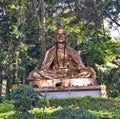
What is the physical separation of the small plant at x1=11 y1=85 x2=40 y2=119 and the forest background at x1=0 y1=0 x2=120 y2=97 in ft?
34.3

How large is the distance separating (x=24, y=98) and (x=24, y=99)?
0.02 m

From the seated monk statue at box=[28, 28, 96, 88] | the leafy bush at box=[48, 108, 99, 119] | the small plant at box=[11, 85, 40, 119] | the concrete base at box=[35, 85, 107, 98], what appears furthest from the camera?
the seated monk statue at box=[28, 28, 96, 88]

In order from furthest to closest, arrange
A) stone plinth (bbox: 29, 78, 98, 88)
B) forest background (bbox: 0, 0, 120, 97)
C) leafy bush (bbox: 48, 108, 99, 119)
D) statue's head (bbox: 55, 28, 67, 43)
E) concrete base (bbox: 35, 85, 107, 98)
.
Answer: forest background (bbox: 0, 0, 120, 97), statue's head (bbox: 55, 28, 67, 43), stone plinth (bbox: 29, 78, 98, 88), concrete base (bbox: 35, 85, 107, 98), leafy bush (bbox: 48, 108, 99, 119)

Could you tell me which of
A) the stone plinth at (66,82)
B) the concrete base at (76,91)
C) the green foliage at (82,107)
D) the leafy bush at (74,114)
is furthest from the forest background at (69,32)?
the leafy bush at (74,114)

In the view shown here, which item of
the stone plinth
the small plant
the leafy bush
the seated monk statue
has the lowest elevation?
the leafy bush

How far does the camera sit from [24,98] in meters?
6.82

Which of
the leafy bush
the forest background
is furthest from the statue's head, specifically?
the leafy bush

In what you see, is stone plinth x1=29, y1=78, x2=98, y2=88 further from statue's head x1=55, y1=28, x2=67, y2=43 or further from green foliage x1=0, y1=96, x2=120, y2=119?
green foliage x1=0, y1=96, x2=120, y2=119

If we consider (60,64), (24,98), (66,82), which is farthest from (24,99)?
(60,64)

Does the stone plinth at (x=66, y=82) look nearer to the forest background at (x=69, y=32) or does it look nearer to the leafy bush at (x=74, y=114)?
the forest background at (x=69, y=32)

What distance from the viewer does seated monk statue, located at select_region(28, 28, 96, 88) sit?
45.0ft

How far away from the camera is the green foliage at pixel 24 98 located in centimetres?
680

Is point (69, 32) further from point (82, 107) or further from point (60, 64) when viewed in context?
point (82, 107)

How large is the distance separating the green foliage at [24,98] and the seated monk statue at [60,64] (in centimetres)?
667
